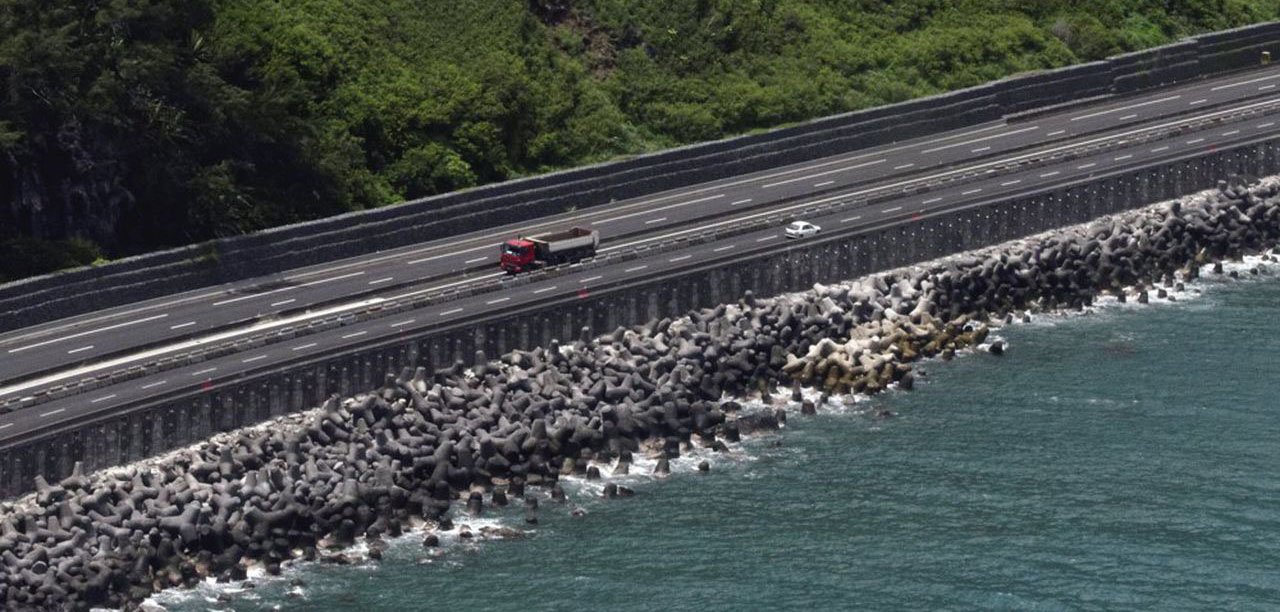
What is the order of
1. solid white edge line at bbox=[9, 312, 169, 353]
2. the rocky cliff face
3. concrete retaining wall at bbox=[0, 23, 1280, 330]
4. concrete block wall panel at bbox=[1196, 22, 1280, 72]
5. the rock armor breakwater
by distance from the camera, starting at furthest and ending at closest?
concrete block wall panel at bbox=[1196, 22, 1280, 72]
the rocky cliff face
concrete retaining wall at bbox=[0, 23, 1280, 330]
solid white edge line at bbox=[9, 312, 169, 353]
the rock armor breakwater

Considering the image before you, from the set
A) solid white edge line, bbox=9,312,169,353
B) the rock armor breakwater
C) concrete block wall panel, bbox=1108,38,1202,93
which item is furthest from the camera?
concrete block wall panel, bbox=1108,38,1202,93

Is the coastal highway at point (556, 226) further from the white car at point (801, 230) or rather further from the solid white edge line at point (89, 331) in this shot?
the white car at point (801, 230)

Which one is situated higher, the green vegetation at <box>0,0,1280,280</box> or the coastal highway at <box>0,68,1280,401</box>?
the green vegetation at <box>0,0,1280,280</box>

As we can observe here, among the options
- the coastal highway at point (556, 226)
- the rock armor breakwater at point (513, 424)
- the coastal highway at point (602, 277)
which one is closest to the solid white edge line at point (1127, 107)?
the coastal highway at point (556, 226)

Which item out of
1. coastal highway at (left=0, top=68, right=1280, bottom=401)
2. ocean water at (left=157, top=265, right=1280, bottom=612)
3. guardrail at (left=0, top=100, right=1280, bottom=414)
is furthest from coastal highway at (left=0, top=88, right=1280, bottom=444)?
ocean water at (left=157, top=265, right=1280, bottom=612)

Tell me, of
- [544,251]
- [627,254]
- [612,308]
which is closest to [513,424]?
[612,308]

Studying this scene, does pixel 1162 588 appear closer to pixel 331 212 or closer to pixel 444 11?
pixel 331 212

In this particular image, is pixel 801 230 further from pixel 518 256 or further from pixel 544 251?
pixel 518 256

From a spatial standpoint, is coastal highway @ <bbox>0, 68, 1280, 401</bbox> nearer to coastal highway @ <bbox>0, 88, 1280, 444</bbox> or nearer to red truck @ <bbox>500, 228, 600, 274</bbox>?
red truck @ <bbox>500, 228, 600, 274</bbox>
